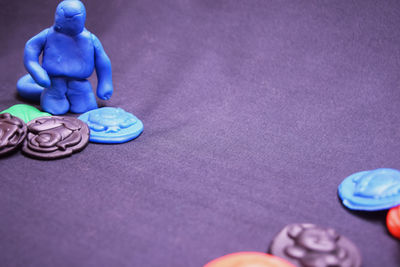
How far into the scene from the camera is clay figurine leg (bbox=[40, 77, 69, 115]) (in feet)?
5.34

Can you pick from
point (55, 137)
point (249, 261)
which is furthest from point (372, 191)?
point (55, 137)

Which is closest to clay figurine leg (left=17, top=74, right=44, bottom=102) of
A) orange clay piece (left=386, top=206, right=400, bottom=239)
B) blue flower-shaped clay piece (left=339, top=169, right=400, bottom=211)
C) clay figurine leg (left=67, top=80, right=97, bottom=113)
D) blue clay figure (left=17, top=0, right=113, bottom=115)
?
blue clay figure (left=17, top=0, right=113, bottom=115)

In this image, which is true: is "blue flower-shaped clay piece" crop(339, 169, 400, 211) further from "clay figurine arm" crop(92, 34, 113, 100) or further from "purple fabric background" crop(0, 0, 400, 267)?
"clay figurine arm" crop(92, 34, 113, 100)

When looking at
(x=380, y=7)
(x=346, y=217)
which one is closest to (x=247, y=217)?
(x=346, y=217)

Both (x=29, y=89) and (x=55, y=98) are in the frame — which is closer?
(x=55, y=98)

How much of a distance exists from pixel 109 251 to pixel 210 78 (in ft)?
3.56

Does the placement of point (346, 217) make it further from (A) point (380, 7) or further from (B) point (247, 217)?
(A) point (380, 7)

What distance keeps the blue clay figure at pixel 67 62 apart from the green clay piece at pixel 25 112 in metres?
0.04

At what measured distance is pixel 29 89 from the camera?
5.79 ft

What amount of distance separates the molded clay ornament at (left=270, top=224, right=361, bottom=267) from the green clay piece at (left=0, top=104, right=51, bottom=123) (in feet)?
3.46

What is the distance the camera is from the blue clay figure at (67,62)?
149 cm

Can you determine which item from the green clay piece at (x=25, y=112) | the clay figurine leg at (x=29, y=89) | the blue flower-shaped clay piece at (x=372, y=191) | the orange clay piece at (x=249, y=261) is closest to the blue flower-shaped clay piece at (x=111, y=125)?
the green clay piece at (x=25, y=112)

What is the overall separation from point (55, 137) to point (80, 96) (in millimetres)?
289

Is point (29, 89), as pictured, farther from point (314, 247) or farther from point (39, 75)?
point (314, 247)
